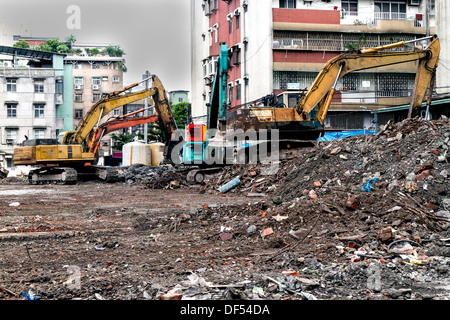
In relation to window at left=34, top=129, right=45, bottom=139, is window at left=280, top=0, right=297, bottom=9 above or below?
above

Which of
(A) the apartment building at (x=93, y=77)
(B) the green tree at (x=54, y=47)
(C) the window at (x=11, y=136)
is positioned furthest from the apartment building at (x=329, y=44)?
(B) the green tree at (x=54, y=47)

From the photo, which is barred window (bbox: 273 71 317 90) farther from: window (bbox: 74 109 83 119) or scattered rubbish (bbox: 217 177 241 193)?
window (bbox: 74 109 83 119)

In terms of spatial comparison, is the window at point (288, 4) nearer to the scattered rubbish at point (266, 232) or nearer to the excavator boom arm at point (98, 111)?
the excavator boom arm at point (98, 111)

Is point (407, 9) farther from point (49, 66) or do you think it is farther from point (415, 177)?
point (49, 66)

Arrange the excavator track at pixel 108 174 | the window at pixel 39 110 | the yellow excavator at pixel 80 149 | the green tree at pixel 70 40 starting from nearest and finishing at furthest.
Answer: the yellow excavator at pixel 80 149, the excavator track at pixel 108 174, the window at pixel 39 110, the green tree at pixel 70 40

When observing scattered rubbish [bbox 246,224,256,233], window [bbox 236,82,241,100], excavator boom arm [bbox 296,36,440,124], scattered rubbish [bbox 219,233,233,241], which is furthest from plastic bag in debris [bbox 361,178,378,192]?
window [bbox 236,82,241,100]

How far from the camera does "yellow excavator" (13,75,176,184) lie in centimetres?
2723

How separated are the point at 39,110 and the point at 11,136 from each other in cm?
389

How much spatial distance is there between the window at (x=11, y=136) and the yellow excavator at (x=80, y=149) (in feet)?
85.8

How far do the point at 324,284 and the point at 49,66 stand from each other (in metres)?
58.0

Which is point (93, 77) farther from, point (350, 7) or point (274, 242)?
point (274, 242)

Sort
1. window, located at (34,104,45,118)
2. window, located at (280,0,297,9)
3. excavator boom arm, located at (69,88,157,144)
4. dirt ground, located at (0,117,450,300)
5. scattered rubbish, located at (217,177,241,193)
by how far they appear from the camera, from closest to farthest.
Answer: dirt ground, located at (0,117,450,300), scattered rubbish, located at (217,177,241,193), excavator boom arm, located at (69,88,157,144), window, located at (280,0,297,9), window, located at (34,104,45,118)

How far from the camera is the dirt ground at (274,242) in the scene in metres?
6.16

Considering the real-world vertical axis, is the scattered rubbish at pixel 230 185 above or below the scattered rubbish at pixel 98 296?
above
